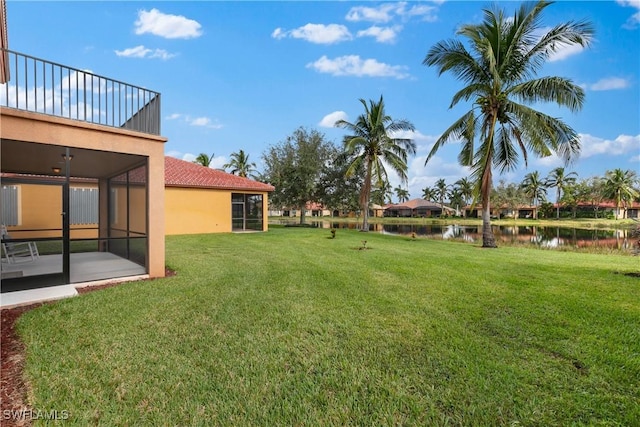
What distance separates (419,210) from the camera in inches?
2783

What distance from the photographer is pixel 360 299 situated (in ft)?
17.5

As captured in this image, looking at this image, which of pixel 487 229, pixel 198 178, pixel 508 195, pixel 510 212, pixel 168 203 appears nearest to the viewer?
pixel 487 229

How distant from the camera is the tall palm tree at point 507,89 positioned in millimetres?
11297

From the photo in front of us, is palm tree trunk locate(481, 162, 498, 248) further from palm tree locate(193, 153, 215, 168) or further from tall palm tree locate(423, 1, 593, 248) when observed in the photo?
palm tree locate(193, 153, 215, 168)

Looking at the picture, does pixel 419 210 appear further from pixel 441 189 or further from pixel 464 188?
pixel 464 188

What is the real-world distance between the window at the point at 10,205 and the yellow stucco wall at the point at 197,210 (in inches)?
229

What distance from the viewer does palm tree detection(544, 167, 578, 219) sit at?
55062mm

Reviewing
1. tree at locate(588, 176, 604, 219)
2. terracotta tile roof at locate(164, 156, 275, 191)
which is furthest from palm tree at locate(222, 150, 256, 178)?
tree at locate(588, 176, 604, 219)

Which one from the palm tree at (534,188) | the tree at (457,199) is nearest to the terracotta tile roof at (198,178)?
the tree at (457,199)

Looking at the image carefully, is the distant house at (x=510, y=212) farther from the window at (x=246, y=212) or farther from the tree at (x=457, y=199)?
the window at (x=246, y=212)

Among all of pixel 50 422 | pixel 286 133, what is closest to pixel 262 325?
pixel 50 422

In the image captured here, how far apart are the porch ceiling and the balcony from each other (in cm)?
68

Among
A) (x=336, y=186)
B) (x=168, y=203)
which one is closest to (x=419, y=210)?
(x=336, y=186)

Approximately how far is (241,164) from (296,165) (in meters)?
22.3
